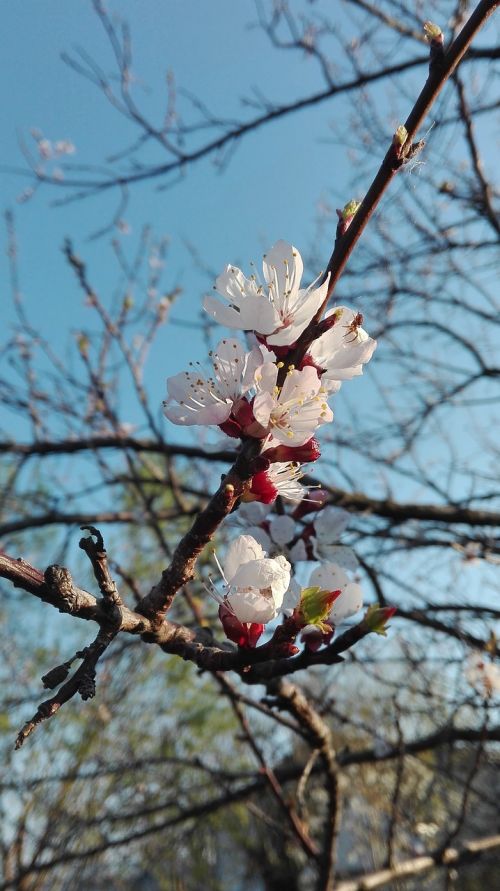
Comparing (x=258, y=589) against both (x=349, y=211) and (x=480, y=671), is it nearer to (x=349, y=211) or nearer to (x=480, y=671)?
(x=349, y=211)

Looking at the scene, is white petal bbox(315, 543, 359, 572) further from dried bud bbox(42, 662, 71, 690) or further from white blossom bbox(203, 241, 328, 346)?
dried bud bbox(42, 662, 71, 690)

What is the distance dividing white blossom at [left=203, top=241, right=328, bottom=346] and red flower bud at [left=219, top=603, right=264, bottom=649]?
0.38 m

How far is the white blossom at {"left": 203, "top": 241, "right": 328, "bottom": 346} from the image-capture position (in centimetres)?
83

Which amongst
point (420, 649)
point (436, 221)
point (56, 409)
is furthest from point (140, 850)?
point (436, 221)

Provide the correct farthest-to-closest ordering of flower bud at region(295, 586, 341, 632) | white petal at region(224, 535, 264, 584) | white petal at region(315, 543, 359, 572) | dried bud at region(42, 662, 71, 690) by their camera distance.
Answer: white petal at region(315, 543, 359, 572), white petal at region(224, 535, 264, 584), flower bud at region(295, 586, 341, 632), dried bud at region(42, 662, 71, 690)

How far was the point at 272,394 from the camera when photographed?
82 centimetres

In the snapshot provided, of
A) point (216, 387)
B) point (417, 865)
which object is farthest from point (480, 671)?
point (216, 387)

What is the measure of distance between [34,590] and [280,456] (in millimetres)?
362

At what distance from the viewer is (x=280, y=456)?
0.85 m

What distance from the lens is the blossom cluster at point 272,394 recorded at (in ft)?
2.68

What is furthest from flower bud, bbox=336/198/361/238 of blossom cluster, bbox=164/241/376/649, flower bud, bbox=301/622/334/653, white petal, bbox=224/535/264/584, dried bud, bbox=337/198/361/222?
Result: flower bud, bbox=301/622/334/653

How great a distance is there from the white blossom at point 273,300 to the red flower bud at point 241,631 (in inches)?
15.0

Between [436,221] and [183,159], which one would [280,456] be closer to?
[183,159]

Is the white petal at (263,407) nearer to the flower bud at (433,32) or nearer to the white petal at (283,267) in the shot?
the white petal at (283,267)
